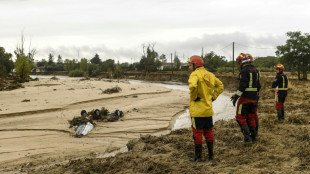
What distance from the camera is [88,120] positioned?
9.53m

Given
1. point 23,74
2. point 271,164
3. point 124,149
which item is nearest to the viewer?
point 271,164

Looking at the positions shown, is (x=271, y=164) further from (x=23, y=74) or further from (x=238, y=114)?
(x=23, y=74)

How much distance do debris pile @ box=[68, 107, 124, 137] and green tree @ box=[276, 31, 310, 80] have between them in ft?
83.1

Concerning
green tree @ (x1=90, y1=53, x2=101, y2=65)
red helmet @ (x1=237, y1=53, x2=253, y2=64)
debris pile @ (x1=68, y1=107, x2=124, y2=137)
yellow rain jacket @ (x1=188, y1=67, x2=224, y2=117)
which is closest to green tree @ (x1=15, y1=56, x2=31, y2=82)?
debris pile @ (x1=68, y1=107, x2=124, y2=137)

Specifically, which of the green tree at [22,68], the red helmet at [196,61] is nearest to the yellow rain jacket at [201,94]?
the red helmet at [196,61]

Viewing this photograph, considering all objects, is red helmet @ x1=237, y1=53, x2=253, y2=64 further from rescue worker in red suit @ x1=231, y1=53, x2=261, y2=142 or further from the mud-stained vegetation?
the mud-stained vegetation

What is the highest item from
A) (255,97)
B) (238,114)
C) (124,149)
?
(255,97)

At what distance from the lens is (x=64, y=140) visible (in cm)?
783

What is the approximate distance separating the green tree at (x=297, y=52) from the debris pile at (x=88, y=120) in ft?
83.1

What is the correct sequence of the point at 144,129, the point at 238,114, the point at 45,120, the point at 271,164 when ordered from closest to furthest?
the point at 271,164, the point at 238,114, the point at 144,129, the point at 45,120

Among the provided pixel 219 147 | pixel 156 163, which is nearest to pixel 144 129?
pixel 219 147

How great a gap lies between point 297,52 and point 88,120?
27.9 m

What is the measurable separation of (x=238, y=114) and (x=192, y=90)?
1889 millimetres

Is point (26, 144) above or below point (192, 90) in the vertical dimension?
below
